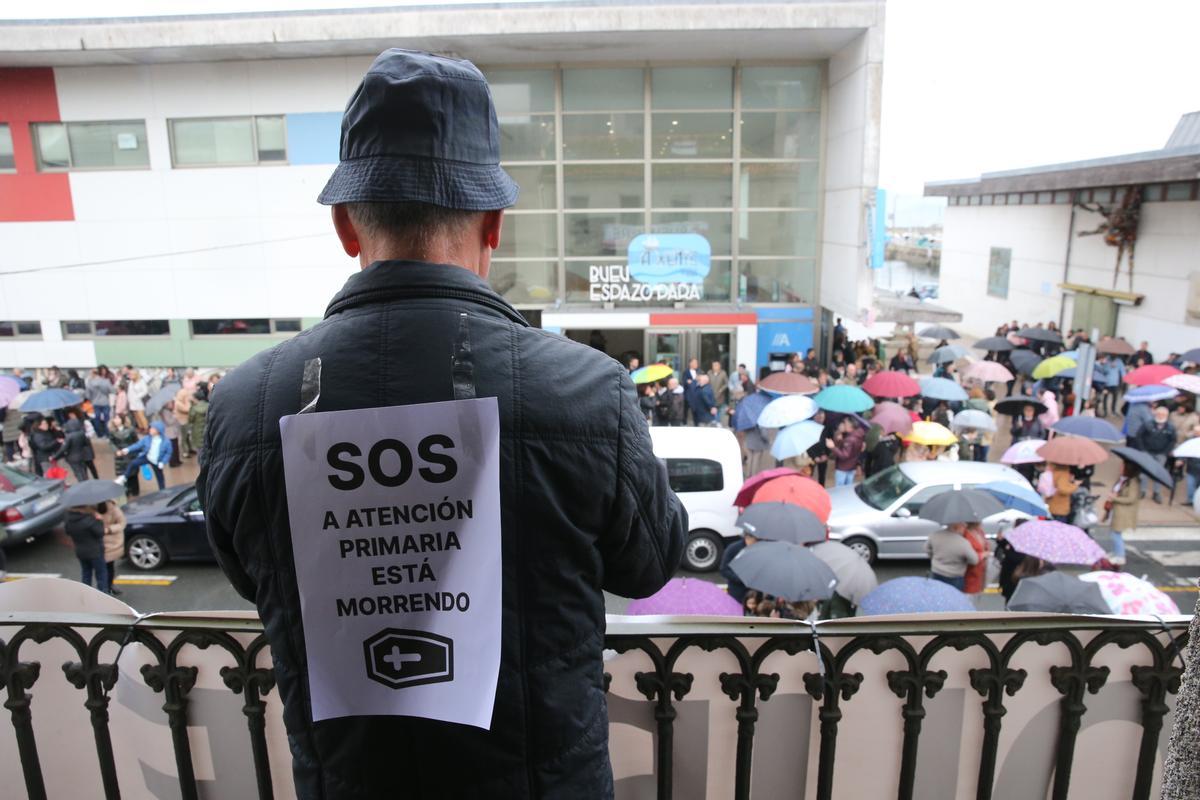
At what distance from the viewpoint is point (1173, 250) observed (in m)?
20.9

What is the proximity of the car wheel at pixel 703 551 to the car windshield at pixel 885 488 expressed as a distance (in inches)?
83.9

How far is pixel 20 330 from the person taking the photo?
20781 millimetres

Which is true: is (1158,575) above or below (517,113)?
below

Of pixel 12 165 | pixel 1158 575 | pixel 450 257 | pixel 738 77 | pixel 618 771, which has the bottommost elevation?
pixel 1158 575

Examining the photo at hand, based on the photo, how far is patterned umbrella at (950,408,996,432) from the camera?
1342cm

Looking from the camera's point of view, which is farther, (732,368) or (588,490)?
(732,368)

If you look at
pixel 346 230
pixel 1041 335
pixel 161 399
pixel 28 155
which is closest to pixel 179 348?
pixel 28 155

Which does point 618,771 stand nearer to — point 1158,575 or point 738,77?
point 1158,575

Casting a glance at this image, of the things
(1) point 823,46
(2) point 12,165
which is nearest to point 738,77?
(1) point 823,46

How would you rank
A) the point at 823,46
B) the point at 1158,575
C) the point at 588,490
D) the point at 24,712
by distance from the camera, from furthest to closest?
the point at 823,46 < the point at 1158,575 < the point at 24,712 < the point at 588,490

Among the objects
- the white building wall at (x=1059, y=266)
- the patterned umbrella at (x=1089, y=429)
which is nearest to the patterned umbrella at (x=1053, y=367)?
the patterned umbrella at (x=1089, y=429)

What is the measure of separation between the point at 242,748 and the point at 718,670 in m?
1.32

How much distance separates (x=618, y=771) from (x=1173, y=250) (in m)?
24.1

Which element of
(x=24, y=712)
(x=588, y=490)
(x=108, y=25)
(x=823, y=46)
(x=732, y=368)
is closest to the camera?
(x=588, y=490)
